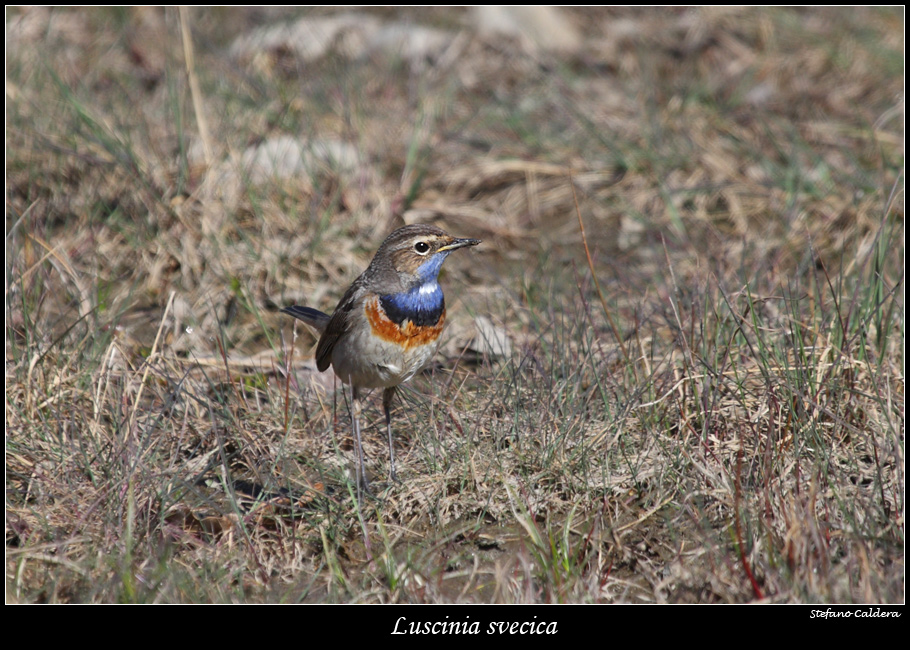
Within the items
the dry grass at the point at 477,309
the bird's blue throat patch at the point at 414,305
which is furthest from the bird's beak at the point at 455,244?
the dry grass at the point at 477,309

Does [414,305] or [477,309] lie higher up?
[477,309]

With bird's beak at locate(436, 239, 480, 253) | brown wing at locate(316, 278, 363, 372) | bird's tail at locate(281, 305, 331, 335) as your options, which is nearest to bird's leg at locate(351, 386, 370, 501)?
brown wing at locate(316, 278, 363, 372)

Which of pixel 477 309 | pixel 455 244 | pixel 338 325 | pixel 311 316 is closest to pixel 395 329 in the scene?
pixel 338 325

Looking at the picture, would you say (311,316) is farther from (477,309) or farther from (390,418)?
(477,309)

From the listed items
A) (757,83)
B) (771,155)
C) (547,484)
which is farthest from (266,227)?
(757,83)

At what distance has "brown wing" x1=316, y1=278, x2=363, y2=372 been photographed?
5.10 m

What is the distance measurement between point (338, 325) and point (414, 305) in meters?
0.48

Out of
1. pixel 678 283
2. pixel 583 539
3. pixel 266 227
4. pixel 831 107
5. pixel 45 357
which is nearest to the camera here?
pixel 583 539

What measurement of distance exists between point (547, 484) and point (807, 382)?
1432mm

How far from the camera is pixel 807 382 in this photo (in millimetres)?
4703

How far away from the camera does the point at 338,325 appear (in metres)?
5.17

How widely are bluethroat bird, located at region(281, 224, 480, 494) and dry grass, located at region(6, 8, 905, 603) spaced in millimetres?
337

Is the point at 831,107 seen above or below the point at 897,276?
above

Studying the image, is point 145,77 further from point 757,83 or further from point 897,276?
point 897,276
